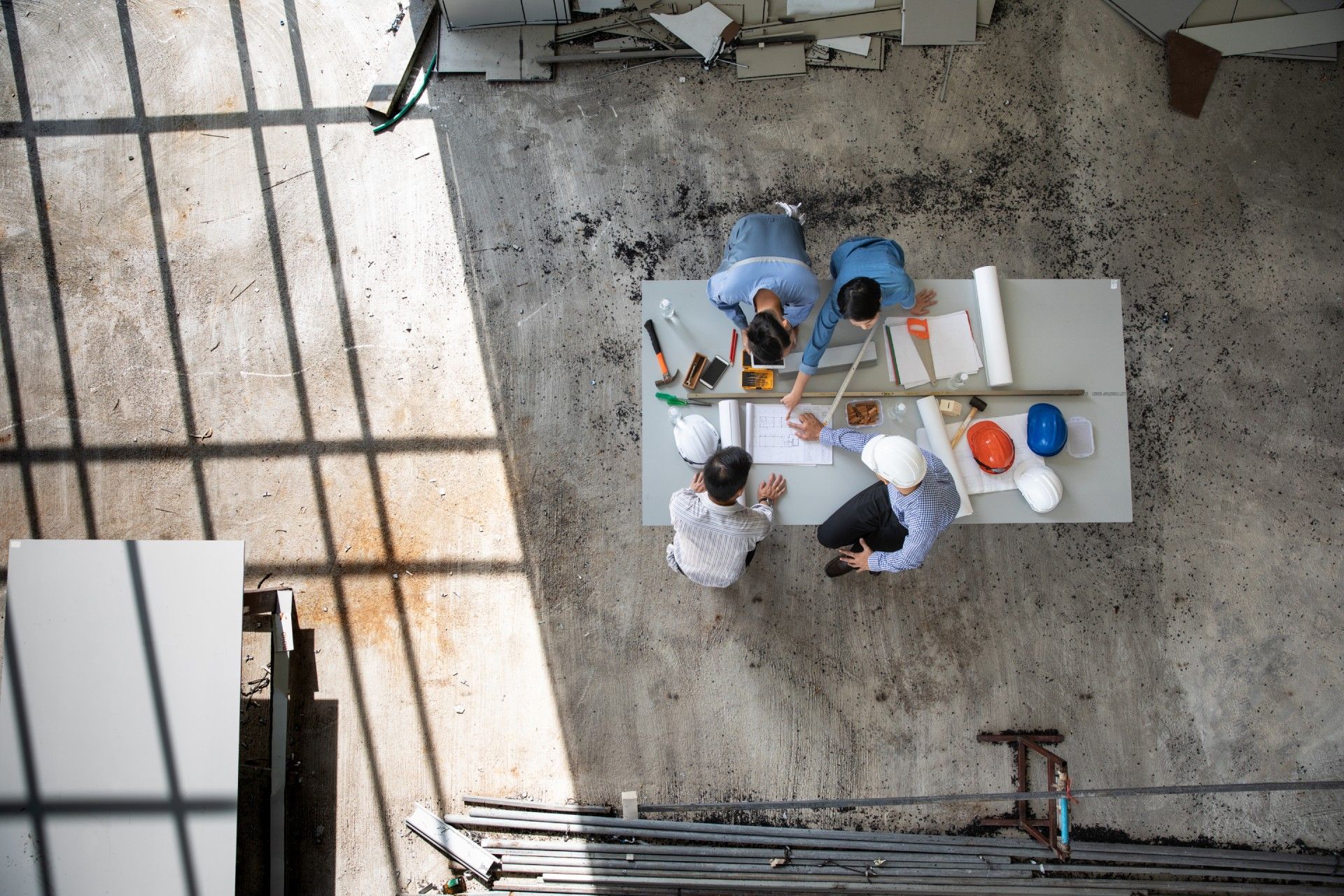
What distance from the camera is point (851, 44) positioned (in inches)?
170

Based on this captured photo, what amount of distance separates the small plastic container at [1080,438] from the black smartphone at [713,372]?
4.87ft

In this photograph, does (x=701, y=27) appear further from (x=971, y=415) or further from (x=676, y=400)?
(x=971, y=415)

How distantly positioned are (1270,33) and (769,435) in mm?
4024

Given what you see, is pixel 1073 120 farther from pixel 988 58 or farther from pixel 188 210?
pixel 188 210

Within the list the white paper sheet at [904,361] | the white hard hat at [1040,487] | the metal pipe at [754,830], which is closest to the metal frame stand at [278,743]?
the metal pipe at [754,830]

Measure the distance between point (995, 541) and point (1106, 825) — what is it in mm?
1539

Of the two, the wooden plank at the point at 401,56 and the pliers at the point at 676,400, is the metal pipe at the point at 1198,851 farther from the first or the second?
the wooden plank at the point at 401,56

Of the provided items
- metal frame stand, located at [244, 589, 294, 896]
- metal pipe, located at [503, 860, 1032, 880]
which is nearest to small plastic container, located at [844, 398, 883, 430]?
metal pipe, located at [503, 860, 1032, 880]

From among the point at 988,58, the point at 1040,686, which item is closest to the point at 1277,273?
the point at 988,58

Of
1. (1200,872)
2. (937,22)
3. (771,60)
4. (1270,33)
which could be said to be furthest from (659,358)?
(1270,33)

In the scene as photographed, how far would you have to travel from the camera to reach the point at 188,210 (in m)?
4.20

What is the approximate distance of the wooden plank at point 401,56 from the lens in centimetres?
425

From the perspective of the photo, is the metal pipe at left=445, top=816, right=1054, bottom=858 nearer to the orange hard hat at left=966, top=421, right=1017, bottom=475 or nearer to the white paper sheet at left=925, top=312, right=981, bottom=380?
the orange hard hat at left=966, top=421, right=1017, bottom=475

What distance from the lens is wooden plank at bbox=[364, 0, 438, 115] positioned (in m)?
4.25
